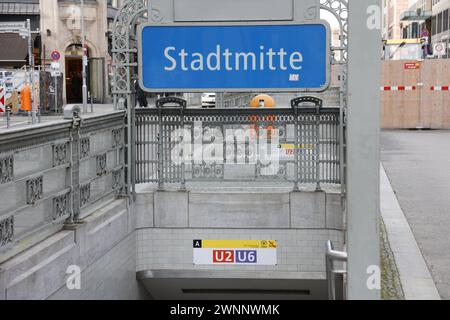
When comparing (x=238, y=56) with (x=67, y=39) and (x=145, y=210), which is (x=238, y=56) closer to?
(x=145, y=210)

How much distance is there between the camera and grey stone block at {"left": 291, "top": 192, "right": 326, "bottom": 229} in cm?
949

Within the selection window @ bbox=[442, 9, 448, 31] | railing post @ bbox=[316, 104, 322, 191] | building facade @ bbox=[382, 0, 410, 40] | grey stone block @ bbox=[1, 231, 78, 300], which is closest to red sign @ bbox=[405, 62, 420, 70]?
railing post @ bbox=[316, 104, 322, 191]

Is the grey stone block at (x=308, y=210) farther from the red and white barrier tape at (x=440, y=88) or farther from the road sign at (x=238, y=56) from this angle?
the red and white barrier tape at (x=440, y=88)

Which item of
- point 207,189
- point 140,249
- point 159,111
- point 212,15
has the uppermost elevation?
point 212,15

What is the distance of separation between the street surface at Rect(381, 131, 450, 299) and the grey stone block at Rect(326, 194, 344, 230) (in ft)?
2.81

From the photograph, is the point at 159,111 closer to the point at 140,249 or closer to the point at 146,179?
the point at 146,179

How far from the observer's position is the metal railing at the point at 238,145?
9.54 metres

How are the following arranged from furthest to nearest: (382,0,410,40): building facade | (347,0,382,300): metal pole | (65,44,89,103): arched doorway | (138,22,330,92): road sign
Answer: (382,0,410,40): building facade
(65,44,89,103): arched doorway
(138,22,330,92): road sign
(347,0,382,300): metal pole

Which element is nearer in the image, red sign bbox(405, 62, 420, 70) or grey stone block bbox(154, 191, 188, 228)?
grey stone block bbox(154, 191, 188, 228)

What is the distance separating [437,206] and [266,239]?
7.97ft

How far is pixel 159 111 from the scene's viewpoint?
9594mm

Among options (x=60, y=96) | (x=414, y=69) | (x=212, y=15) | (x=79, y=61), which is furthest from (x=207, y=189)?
(x=79, y=61)

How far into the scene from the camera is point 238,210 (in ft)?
31.5

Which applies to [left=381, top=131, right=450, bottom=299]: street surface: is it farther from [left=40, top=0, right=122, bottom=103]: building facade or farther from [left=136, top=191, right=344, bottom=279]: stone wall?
[left=40, top=0, right=122, bottom=103]: building facade
